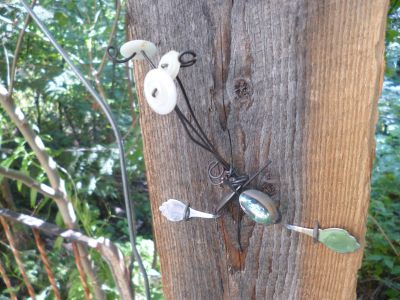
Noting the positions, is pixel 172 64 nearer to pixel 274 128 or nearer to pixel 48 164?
pixel 274 128

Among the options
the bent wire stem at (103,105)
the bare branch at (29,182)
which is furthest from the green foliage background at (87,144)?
the bent wire stem at (103,105)

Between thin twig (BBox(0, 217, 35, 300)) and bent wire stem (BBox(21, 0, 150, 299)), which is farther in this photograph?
thin twig (BBox(0, 217, 35, 300))

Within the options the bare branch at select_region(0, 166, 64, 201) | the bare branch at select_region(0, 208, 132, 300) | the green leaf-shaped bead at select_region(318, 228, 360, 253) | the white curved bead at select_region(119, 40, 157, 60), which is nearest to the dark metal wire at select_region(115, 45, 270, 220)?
the white curved bead at select_region(119, 40, 157, 60)

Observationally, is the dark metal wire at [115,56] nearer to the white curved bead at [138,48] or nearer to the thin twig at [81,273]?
the white curved bead at [138,48]

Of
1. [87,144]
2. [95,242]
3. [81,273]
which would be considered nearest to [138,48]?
[95,242]

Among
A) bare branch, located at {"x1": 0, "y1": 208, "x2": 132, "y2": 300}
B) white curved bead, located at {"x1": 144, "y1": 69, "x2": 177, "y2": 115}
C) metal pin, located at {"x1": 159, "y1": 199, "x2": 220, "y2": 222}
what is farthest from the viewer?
bare branch, located at {"x1": 0, "y1": 208, "x2": 132, "y2": 300}

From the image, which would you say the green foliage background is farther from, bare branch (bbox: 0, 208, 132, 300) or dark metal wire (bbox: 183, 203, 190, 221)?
dark metal wire (bbox: 183, 203, 190, 221)

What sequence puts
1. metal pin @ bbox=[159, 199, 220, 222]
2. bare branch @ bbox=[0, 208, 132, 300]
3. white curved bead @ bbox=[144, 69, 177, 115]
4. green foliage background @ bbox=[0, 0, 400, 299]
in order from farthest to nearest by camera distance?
1. green foliage background @ bbox=[0, 0, 400, 299]
2. bare branch @ bbox=[0, 208, 132, 300]
3. metal pin @ bbox=[159, 199, 220, 222]
4. white curved bead @ bbox=[144, 69, 177, 115]

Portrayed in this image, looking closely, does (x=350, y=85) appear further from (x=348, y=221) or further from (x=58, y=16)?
(x=58, y=16)
